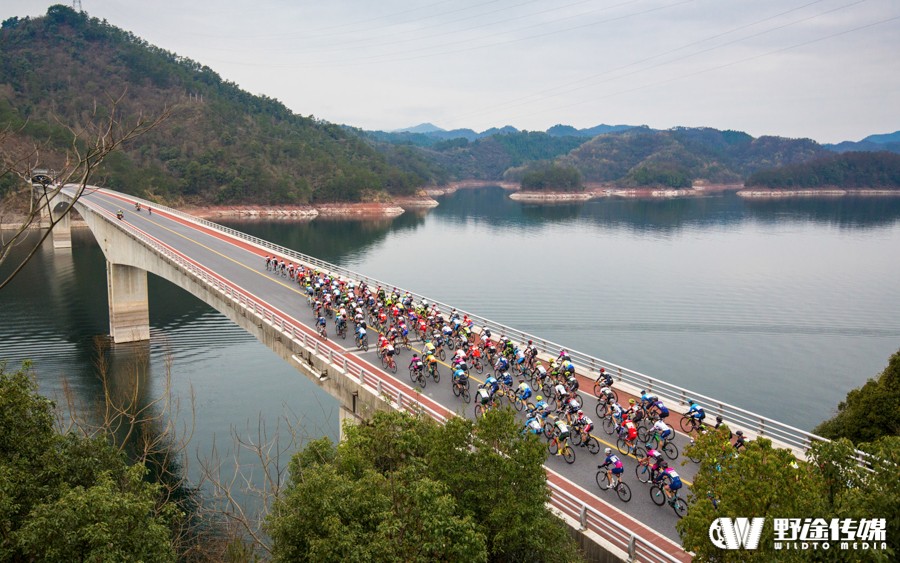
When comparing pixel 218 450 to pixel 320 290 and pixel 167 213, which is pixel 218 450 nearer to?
pixel 320 290

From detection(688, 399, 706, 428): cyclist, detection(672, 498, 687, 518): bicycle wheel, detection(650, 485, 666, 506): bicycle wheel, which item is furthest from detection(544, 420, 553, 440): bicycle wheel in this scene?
detection(688, 399, 706, 428): cyclist

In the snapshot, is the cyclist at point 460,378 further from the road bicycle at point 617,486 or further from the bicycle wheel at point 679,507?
the bicycle wheel at point 679,507

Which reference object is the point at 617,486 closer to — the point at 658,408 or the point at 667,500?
the point at 667,500

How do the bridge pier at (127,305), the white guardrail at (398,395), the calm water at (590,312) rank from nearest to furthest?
1. the white guardrail at (398,395)
2. the calm water at (590,312)
3. the bridge pier at (127,305)

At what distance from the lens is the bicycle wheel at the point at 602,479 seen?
1697 cm

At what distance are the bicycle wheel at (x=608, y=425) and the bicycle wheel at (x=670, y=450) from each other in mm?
1968

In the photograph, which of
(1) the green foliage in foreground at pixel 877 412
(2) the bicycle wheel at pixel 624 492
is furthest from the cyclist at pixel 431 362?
(1) the green foliage in foreground at pixel 877 412

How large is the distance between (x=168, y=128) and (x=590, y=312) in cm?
13808

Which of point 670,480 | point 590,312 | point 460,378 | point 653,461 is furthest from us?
point 590,312

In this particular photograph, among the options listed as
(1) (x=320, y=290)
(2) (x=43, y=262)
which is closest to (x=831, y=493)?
(1) (x=320, y=290)

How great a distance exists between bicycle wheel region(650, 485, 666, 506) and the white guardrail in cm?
192

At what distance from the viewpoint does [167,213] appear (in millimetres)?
80188

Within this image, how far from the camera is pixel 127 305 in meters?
49.7

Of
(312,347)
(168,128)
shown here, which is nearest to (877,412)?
(312,347)
